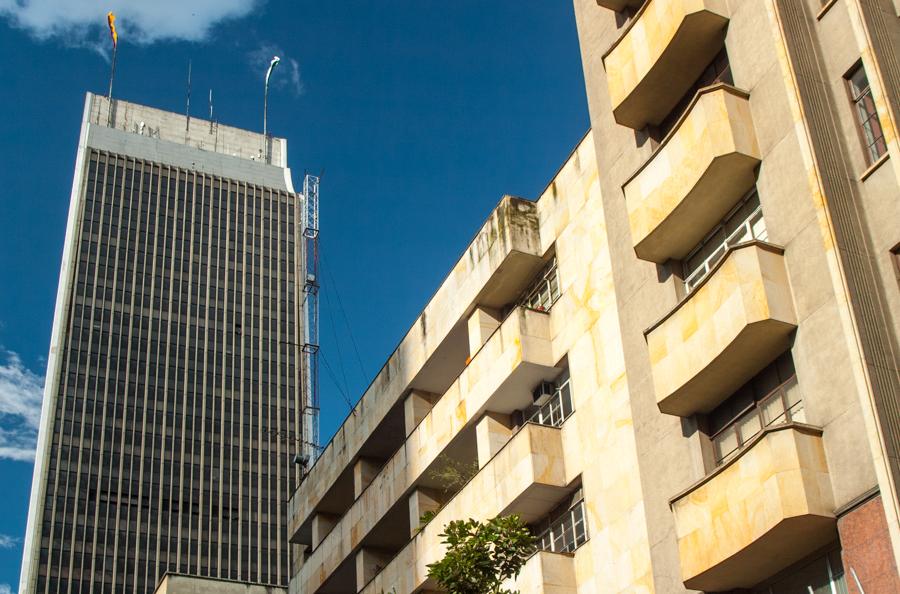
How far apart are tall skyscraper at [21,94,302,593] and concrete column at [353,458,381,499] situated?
99.0 m

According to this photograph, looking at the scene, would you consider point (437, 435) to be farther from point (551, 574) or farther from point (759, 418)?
point (759, 418)

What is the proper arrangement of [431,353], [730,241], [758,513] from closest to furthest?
[758,513], [730,241], [431,353]

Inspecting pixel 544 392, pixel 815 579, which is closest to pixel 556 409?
pixel 544 392

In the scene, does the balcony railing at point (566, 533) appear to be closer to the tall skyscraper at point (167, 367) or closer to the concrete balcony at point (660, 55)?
the concrete balcony at point (660, 55)

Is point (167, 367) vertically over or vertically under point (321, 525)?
over

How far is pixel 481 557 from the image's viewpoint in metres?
23.4

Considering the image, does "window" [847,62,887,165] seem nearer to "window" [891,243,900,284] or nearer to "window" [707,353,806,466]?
"window" [891,243,900,284]

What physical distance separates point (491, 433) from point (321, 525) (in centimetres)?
1450

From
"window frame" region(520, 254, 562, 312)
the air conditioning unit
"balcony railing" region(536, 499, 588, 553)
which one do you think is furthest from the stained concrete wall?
"balcony railing" region(536, 499, 588, 553)

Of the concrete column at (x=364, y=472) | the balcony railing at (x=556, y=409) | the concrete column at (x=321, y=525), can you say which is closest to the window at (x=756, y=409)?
the balcony railing at (x=556, y=409)

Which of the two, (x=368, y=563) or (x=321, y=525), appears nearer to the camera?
(x=368, y=563)

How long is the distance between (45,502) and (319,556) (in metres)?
104

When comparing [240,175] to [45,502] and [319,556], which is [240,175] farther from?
[319,556]

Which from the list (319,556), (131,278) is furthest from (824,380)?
(131,278)
